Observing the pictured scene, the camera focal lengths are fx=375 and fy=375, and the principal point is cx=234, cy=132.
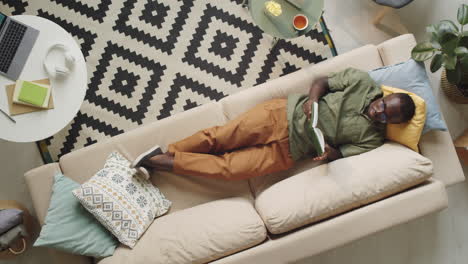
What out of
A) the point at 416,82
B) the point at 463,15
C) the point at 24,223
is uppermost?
the point at 463,15

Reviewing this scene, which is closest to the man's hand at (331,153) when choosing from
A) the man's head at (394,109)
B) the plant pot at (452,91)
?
the man's head at (394,109)

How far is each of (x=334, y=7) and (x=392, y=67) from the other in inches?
30.8

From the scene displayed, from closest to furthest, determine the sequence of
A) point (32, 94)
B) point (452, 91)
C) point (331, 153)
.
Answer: point (32, 94), point (331, 153), point (452, 91)

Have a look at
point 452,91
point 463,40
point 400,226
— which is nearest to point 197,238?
point 400,226

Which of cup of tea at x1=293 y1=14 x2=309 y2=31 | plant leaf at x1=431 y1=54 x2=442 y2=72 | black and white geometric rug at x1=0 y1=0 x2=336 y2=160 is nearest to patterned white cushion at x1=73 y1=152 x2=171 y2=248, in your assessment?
black and white geometric rug at x1=0 y1=0 x2=336 y2=160

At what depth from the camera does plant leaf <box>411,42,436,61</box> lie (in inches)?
71.7

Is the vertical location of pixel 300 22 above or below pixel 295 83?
above

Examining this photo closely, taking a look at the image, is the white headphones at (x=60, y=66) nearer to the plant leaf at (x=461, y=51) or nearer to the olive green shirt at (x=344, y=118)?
the olive green shirt at (x=344, y=118)

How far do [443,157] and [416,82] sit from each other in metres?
0.39

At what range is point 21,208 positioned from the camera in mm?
2070

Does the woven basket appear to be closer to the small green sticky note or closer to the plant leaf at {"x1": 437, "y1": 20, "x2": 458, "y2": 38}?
the small green sticky note

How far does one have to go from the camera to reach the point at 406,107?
1716 millimetres

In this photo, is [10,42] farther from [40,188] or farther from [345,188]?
[345,188]

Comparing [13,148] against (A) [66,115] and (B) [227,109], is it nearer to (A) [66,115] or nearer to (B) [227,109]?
(A) [66,115]
